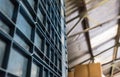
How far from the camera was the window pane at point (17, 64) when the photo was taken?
5.11ft

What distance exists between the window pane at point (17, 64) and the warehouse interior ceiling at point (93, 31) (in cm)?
442

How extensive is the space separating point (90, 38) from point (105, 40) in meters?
1.01

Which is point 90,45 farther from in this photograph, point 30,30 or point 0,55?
point 0,55

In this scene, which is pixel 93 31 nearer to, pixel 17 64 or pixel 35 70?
pixel 35 70

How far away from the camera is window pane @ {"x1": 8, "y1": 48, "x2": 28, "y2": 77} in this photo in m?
1.56

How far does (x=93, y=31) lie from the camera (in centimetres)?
760


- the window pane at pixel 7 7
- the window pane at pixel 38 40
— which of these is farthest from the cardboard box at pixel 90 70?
the window pane at pixel 7 7

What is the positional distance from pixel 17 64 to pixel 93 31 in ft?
20.4

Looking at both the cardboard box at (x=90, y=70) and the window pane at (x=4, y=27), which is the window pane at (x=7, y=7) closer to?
the window pane at (x=4, y=27)

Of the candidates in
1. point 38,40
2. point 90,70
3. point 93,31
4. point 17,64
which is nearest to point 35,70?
point 38,40

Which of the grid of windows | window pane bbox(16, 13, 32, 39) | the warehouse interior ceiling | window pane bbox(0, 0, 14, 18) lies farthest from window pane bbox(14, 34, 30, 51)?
the warehouse interior ceiling

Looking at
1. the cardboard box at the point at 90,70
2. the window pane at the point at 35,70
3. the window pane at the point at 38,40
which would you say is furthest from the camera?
the cardboard box at the point at 90,70

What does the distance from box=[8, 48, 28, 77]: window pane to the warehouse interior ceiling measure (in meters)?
4.42

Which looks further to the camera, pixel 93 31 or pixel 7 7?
pixel 93 31
